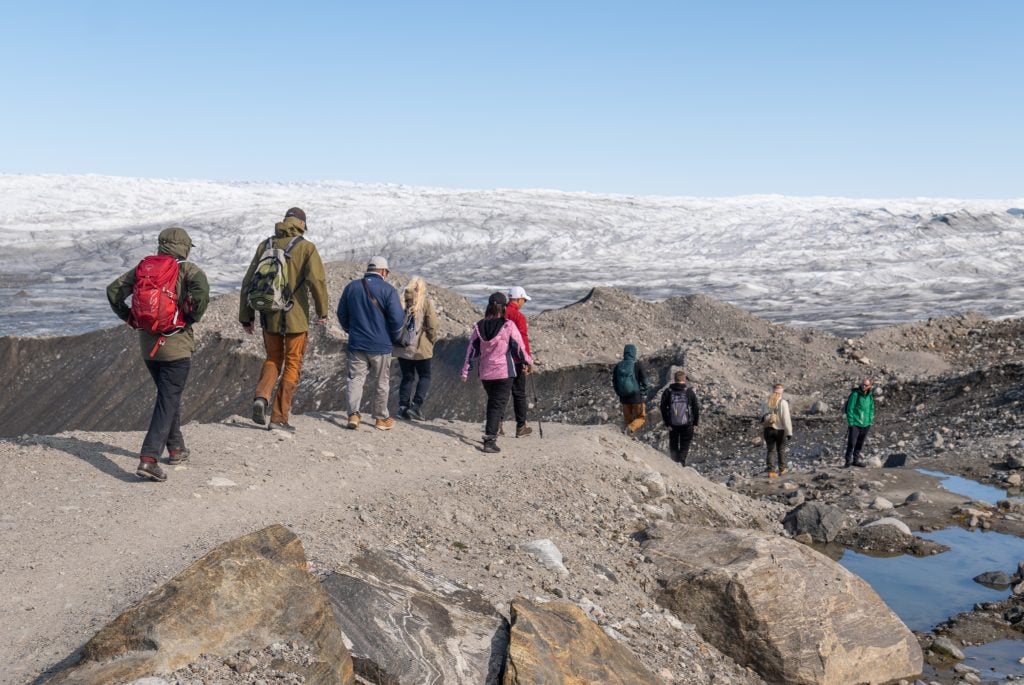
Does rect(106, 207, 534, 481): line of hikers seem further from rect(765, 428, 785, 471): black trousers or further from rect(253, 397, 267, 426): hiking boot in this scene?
rect(765, 428, 785, 471): black trousers

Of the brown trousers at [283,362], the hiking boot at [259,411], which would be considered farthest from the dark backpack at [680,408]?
the hiking boot at [259,411]

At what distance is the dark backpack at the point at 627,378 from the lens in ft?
45.3

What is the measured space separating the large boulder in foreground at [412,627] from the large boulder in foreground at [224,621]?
0.20 m

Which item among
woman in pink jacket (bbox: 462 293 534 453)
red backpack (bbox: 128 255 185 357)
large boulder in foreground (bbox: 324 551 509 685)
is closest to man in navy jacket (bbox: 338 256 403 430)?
woman in pink jacket (bbox: 462 293 534 453)

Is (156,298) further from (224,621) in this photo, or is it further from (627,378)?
(627,378)

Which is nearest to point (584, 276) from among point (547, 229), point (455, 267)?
point (455, 267)

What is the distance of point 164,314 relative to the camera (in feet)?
24.1

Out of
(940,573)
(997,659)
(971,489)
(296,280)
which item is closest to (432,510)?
(296,280)

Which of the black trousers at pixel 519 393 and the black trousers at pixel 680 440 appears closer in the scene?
the black trousers at pixel 519 393

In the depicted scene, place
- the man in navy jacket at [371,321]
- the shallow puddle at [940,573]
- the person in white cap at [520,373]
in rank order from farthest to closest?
1. the person in white cap at [520,373]
2. the man in navy jacket at [371,321]
3. the shallow puddle at [940,573]

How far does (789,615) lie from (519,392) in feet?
13.6

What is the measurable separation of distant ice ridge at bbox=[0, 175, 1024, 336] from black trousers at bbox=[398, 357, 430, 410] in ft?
144

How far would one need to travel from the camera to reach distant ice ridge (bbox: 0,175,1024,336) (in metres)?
71.6

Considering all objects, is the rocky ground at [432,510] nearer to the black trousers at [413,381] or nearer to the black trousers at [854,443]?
the black trousers at [413,381]
